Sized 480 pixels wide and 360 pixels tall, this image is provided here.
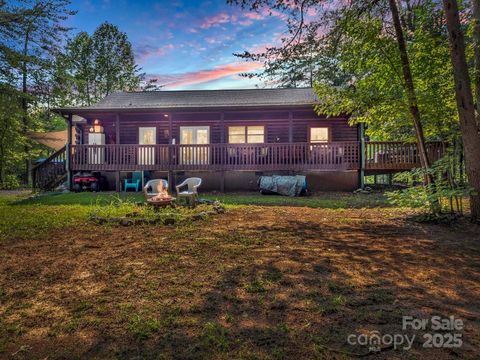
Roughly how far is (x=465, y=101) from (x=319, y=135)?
31.6 feet

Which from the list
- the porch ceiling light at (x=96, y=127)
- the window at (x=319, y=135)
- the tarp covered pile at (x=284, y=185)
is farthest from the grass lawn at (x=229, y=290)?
the porch ceiling light at (x=96, y=127)

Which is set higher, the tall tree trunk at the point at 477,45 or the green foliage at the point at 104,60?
the green foliage at the point at 104,60

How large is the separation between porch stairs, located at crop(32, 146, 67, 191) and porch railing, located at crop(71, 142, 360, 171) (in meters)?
1.36

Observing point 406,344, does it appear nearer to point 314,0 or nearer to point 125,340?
point 125,340

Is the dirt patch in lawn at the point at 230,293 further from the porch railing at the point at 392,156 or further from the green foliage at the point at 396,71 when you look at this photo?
the porch railing at the point at 392,156

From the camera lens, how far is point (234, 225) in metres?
5.85

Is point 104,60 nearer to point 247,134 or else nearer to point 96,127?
point 96,127

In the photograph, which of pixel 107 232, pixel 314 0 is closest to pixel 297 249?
pixel 107 232

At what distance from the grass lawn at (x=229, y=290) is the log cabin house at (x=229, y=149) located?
7.52 meters

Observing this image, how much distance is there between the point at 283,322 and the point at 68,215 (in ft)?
22.4

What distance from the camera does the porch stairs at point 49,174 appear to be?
13.4 meters

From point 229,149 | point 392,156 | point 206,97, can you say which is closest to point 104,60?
point 206,97

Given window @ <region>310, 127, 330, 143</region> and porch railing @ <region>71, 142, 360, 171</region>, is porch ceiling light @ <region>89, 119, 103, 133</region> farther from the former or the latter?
window @ <region>310, 127, 330, 143</region>

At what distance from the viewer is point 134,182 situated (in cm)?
1401
